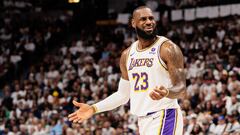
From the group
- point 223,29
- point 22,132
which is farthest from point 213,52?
point 22,132

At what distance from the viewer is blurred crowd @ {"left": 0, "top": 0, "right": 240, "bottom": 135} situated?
1328cm

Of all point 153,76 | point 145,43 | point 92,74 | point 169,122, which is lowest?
point 92,74

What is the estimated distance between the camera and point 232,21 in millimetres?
17078

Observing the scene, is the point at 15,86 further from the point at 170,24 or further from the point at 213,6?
the point at 213,6

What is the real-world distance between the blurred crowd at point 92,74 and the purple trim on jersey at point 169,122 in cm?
660

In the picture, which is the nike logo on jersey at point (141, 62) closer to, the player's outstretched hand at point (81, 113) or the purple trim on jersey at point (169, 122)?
the purple trim on jersey at point (169, 122)

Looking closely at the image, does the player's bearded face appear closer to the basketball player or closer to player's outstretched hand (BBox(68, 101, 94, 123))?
the basketball player

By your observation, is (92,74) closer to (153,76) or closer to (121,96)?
(121,96)

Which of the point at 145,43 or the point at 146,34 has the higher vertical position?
the point at 146,34

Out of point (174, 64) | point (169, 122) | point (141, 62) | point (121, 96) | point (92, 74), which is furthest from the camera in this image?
point (92, 74)

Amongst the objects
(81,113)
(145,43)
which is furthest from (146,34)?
(81,113)

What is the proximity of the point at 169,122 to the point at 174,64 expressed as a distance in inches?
25.0

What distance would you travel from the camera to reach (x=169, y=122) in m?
5.41

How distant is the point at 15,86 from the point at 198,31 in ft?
22.2
